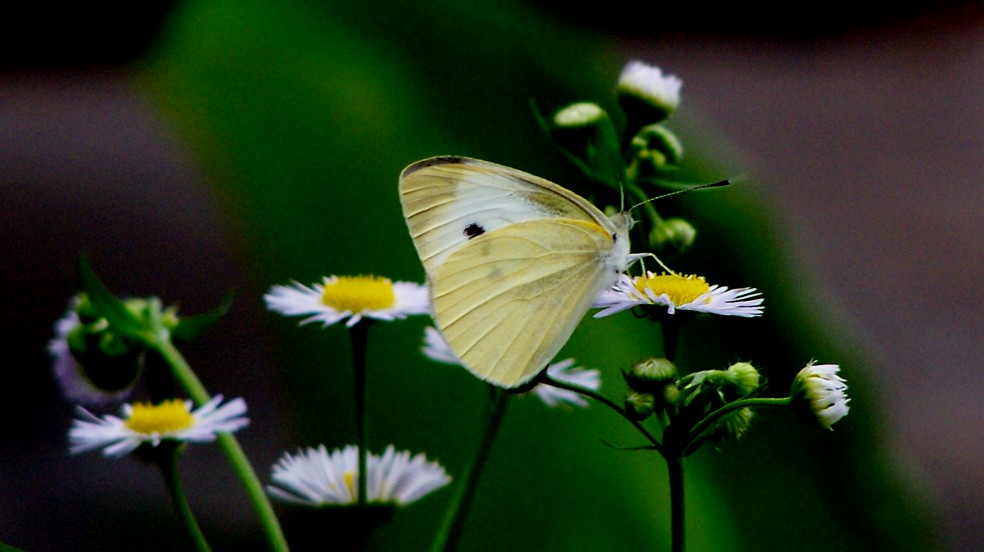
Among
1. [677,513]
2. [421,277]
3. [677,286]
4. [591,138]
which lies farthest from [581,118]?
[421,277]

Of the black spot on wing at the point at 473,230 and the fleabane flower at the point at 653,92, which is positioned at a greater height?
the fleabane flower at the point at 653,92

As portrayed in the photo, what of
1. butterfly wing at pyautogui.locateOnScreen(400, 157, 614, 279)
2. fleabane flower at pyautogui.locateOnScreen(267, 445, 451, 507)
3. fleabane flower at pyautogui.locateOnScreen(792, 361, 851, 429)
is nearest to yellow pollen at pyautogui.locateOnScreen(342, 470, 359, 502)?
fleabane flower at pyautogui.locateOnScreen(267, 445, 451, 507)

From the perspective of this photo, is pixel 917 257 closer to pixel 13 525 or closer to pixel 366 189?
pixel 366 189

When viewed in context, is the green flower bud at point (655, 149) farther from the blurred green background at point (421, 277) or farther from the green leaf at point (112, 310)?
the green leaf at point (112, 310)

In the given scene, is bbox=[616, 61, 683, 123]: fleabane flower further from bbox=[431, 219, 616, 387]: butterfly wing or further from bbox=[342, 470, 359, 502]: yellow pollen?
bbox=[342, 470, 359, 502]: yellow pollen

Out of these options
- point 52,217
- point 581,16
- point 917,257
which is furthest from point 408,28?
point 917,257

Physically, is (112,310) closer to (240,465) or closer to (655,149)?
(240,465)

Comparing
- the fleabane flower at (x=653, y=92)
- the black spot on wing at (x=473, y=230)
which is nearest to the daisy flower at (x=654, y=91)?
the fleabane flower at (x=653, y=92)
